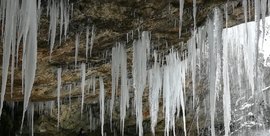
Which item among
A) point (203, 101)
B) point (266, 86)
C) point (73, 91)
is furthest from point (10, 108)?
point (266, 86)

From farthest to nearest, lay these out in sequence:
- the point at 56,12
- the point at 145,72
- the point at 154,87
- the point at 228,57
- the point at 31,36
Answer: the point at 228,57 → the point at 154,87 → the point at 145,72 → the point at 56,12 → the point at 31,36

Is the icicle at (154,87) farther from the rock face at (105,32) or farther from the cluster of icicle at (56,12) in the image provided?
the cluster of icicle at (56,12)

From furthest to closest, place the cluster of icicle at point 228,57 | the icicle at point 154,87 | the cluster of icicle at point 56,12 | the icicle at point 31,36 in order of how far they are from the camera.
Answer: the icicle at point 154,87 < the cluster of icicle at point 228,57 < the cluster of icicle at point 56,12 < the icicle at point 31,36

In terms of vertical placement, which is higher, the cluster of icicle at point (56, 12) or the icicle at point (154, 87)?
the cluster of icicle at point (56, 12)

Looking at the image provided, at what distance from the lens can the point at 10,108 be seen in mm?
8906

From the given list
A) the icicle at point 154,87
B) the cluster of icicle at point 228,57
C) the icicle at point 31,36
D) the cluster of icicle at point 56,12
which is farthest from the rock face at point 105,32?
the icicle at point 31,36

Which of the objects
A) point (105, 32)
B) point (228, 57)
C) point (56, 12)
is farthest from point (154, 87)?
point (228, 57)

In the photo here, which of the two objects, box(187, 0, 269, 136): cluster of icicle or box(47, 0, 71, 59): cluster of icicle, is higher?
box(47, 0, 71, 59): cluster of icicle

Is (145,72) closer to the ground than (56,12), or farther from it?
closer to the ground

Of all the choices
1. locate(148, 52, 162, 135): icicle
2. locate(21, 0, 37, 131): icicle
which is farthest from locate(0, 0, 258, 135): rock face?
locate(21, 0, 37, 131): icicle

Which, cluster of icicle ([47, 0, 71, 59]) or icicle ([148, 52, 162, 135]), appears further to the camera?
icicle ([148, 52, 162, 135])

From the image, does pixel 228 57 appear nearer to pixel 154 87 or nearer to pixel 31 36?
pixel 154 87

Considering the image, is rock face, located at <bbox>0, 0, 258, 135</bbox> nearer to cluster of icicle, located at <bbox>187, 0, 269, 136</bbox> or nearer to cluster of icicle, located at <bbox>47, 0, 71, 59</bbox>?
cluster of icicle, located at <bbox>47, 0, 71, 59</bbox>

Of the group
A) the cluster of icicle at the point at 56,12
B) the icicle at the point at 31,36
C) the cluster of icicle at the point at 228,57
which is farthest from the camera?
the cluster of icicle at the point at 228,57
